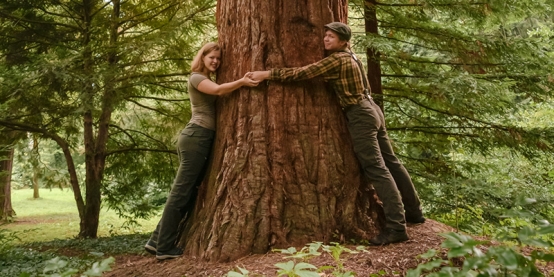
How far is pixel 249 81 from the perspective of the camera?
14.1ft

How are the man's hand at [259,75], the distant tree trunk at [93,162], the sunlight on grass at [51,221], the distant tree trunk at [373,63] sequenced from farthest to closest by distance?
1. the sunlight on grass at [51,221]
2. the distant tree trunk at [93,162]
3. the distant tree trunk at [373,63]
4. the man's hand at [259,75]

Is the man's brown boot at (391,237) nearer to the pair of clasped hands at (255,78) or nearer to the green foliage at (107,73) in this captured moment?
the pair of clasped hands at (255,78)

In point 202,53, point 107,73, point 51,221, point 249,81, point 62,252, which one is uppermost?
point 107,73

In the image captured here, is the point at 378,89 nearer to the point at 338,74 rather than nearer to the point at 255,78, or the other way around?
the point at 338,74

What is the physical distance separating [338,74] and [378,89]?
133 inches

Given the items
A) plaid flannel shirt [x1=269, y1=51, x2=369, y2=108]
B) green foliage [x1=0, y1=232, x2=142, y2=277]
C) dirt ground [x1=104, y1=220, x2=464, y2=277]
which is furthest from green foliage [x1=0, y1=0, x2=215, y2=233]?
plaid flannel shirt [x1=269, y1=51, x2=369, y2=108]

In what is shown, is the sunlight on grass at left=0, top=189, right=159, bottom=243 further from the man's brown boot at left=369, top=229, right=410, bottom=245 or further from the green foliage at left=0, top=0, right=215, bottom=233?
the man's brown boot at left=369, top=229, right=410, bottom=245

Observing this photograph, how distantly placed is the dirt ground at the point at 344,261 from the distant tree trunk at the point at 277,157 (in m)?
0.17

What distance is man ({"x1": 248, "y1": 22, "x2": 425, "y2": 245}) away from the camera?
414cm

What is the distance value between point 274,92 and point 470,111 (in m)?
3.83

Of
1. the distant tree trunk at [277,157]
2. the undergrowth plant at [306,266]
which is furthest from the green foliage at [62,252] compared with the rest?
the undergrowth plant at [306,266]

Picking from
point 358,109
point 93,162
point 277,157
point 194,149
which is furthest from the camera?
point 93,162

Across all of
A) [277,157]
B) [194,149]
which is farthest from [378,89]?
[194,149]

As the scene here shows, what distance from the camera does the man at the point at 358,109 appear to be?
4.14m
